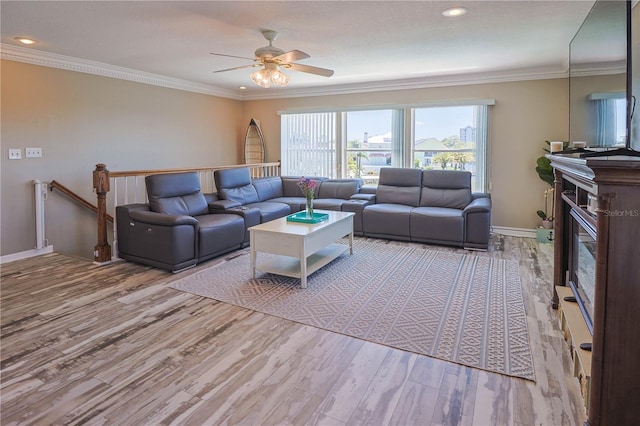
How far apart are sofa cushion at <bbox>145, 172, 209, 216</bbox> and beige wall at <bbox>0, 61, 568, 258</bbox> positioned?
1.38 metres

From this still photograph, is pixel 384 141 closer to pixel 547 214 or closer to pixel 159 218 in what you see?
pixel 547 214

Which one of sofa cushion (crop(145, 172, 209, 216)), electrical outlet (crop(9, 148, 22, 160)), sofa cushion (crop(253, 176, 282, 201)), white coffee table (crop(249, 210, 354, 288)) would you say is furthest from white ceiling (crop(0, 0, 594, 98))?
white coffee table (crop(249, 210, 354, 288))

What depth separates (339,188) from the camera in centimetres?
661

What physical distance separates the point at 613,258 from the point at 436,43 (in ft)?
10.8

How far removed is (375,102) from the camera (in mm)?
6746

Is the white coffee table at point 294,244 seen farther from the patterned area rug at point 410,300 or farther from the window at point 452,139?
the window at point 452,139

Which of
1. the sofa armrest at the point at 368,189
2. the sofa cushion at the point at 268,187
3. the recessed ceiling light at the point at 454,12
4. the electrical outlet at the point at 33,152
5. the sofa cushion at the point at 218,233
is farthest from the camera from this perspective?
the sofa cushion at the point at 268,187

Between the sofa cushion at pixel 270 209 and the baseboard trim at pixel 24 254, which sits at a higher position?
the sofa cushion at pixel 270 209

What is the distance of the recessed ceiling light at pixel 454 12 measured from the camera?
10.4ft

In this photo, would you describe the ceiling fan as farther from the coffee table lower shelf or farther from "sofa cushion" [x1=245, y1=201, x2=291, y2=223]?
"sofa cushion" [x1=245, y1=201, x2=291, y2=223]

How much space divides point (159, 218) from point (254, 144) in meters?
4.13

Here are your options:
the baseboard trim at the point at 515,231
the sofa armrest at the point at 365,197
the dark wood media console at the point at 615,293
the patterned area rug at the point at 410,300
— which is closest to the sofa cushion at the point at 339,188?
the sofa armrest at the point at 365,197

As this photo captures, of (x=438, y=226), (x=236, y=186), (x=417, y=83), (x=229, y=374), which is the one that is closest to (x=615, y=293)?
(x=229, y=374)

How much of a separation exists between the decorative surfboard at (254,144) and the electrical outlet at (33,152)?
3.78 metres
